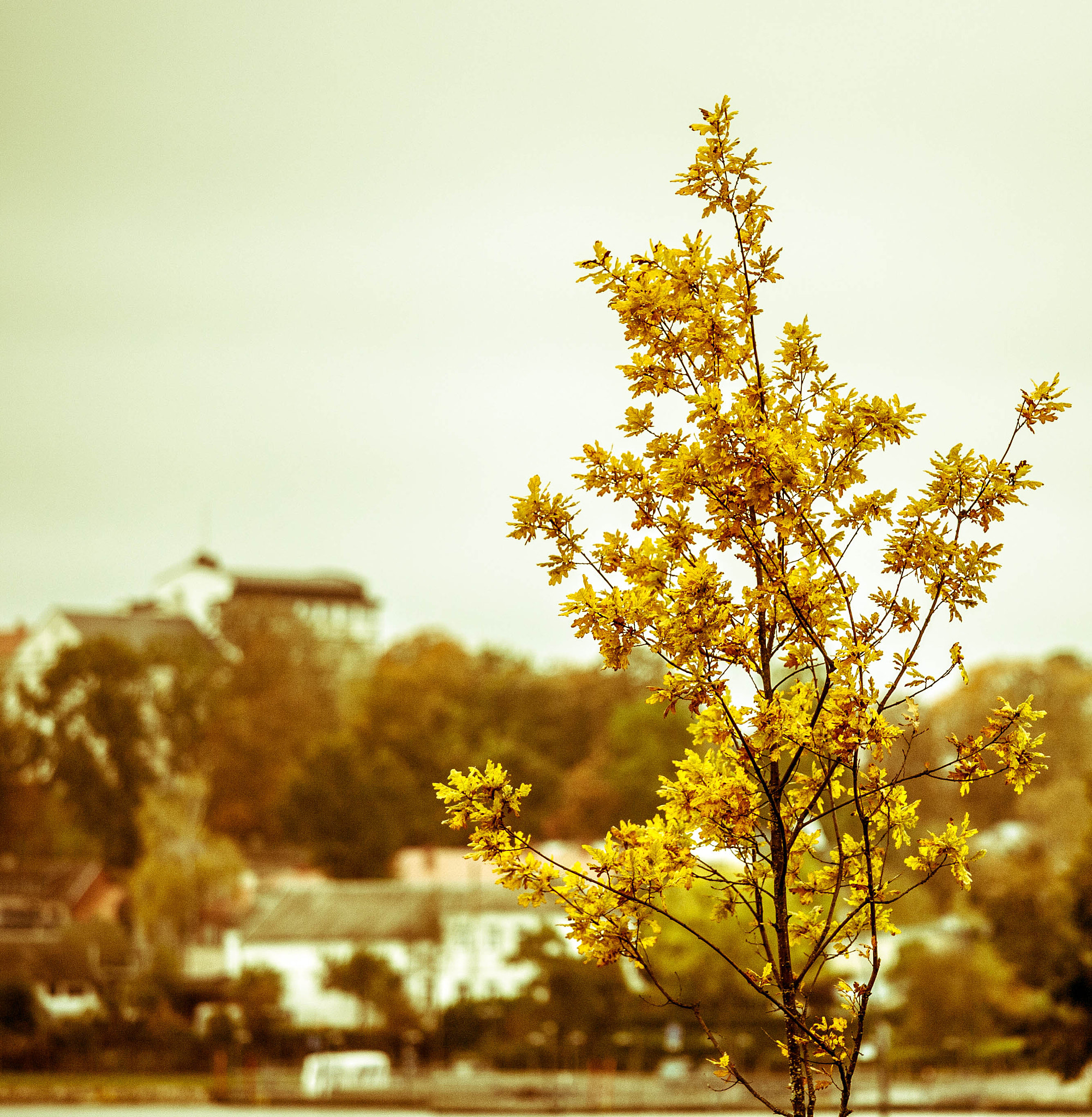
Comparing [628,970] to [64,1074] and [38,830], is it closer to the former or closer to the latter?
[64,1074]

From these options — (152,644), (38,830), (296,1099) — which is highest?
(152,644)

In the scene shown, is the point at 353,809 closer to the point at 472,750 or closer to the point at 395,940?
the point at 472,750

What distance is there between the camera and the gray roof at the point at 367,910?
57.0 meters

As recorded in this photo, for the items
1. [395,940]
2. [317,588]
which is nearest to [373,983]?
[395,940]

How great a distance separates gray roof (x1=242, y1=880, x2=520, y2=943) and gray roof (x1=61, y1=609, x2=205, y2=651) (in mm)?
45515

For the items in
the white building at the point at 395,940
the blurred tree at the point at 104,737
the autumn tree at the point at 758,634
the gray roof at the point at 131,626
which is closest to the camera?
the autumn tree at the point at 758,634

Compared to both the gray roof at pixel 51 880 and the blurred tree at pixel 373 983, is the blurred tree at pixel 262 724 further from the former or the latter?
the blurred tree at pixel 373 983

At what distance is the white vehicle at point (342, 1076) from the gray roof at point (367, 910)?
893cm

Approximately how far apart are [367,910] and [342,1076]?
40.7ft

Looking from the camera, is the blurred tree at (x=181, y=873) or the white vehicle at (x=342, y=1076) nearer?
the white vehicle at (x=342, y=1076)

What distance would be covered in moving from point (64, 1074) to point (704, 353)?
163 feet

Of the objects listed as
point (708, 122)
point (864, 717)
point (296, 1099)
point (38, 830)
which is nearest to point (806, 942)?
point (864, 717)

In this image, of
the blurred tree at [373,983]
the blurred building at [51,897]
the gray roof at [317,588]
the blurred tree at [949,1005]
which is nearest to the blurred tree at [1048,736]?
the blurred tree at [949,1005]

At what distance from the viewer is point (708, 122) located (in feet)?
19.5
